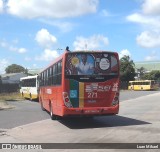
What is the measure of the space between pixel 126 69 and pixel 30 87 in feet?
201

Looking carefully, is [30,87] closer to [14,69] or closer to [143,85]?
[143,85]

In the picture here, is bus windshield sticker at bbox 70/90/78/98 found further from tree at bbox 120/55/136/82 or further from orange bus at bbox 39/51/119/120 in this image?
tree at bbox 120/55/136/82

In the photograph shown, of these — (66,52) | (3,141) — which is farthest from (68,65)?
(3,141)

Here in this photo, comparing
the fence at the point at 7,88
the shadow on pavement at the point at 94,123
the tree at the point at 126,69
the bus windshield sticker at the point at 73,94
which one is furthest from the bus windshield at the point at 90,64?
the tree at the point at 126,69

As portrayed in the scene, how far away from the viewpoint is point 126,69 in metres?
102

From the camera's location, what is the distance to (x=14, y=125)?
18484mm

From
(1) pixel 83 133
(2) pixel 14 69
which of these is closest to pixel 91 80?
(1) pixel 83 133

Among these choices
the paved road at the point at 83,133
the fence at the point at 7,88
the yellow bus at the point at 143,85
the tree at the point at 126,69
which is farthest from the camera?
the tree at the point at 126,69

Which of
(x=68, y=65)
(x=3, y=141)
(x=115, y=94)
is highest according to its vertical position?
(x=68, y=65)

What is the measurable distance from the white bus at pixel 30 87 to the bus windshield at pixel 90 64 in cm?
2110

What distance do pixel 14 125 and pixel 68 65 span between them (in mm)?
3757

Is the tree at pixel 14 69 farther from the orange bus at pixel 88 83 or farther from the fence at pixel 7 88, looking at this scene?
the orange bus at pixel 88 83

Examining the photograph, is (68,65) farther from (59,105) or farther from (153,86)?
(153,86)

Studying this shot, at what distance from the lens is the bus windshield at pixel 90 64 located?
17.3m
